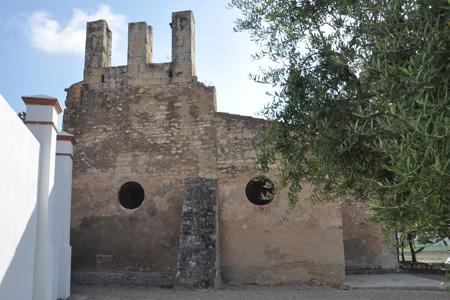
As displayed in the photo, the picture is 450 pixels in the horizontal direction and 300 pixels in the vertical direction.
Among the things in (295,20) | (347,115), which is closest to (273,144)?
(347,115)

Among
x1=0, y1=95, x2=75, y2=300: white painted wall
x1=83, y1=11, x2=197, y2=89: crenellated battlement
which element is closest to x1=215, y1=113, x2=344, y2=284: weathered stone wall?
x1=83, y1=11, x2=197, y2=89: crenellated battlement

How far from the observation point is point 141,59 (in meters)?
11.1

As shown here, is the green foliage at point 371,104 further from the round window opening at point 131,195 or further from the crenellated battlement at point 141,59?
the round window opening at point 131,195

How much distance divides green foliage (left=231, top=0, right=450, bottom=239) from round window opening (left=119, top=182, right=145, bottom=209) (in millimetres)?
6319

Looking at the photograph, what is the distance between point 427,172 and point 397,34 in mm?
1186

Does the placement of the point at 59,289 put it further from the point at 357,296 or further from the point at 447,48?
the point at 447,48

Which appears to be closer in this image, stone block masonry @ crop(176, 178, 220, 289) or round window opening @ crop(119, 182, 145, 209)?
stone block masonry @ crop(176, 178, 220, 289)

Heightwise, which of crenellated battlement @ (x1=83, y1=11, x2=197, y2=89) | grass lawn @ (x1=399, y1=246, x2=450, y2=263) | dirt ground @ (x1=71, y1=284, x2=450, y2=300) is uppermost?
crenellated battlement @ (x1=83, y1=11, x2=197, y2=89)

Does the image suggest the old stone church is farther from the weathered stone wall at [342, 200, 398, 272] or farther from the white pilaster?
the weathered stone wall at [342, 200, 398, 272]

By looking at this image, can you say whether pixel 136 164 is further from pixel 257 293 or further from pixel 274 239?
pixel 257 293

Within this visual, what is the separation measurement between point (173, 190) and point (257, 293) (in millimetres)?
3375

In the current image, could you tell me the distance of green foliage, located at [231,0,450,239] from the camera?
2725mm

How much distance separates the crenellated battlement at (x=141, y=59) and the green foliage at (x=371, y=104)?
5.45 metres

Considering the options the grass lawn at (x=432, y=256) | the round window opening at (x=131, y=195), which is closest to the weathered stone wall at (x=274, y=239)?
the round window opening at (x=131, y=195)
